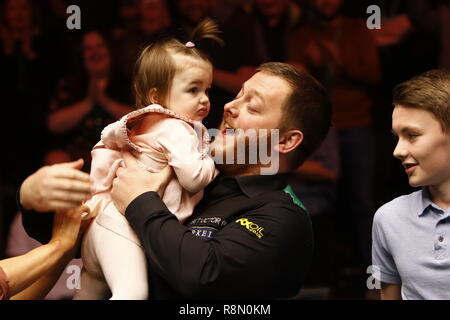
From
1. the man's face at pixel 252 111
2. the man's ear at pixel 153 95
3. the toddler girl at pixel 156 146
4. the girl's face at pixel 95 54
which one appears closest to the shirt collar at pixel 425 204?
the man's face at pixel 252 111

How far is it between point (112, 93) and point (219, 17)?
513 mm

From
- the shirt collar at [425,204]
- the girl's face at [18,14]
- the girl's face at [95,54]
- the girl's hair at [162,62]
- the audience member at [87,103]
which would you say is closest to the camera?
the shirt collar at [425,204]

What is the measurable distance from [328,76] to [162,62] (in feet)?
3.32

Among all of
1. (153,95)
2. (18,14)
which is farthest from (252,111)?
(18,14)

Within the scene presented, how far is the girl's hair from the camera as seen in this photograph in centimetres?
204

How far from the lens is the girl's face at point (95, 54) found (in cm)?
296

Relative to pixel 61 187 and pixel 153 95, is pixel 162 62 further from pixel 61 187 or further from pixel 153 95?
pixel 61 187

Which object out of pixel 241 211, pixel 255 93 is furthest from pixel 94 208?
pixel 255 93

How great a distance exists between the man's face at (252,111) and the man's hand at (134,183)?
0.20m

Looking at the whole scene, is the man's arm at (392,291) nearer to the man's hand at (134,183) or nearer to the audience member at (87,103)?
the man's hand at (134,183)

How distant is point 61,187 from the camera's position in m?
1.83

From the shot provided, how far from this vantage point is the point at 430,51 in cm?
290

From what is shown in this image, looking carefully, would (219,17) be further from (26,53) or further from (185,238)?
(185,238)

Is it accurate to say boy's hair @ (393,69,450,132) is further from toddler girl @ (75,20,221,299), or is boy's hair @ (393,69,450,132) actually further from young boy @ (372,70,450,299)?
toddler girl @ (75,20,221,299)
